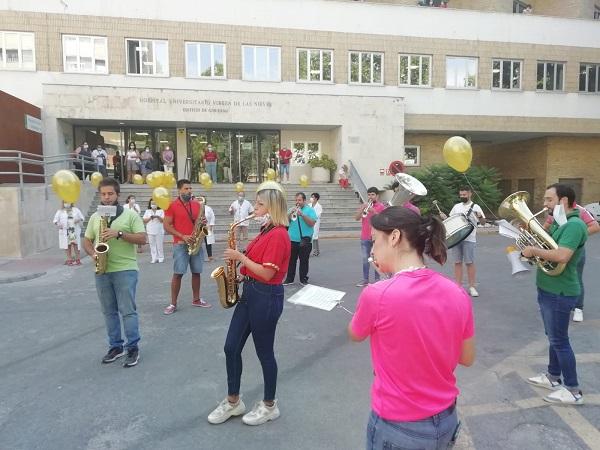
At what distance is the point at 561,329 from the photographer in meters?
3.37

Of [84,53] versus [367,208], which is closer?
[367,208]

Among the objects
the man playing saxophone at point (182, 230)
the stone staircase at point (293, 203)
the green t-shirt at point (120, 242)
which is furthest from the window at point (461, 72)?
the green t-shirt at point (120, 242)

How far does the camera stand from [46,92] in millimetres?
17203

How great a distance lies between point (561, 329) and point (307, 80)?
18419mm

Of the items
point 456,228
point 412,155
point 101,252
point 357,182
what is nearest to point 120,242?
point 101,252

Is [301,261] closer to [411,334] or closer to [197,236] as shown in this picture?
[197,236]

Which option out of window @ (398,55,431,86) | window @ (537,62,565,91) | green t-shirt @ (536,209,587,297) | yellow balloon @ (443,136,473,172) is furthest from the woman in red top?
window @ (537,62,565,91)

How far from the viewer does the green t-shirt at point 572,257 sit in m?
3.26

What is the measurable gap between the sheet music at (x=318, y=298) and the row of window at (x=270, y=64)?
60.5ft

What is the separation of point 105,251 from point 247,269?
186 centimetres

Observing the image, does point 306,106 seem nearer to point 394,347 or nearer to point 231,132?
point 231,132

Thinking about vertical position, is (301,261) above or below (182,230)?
below

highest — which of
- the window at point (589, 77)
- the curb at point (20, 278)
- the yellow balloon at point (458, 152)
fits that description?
the window at point (589, 77)

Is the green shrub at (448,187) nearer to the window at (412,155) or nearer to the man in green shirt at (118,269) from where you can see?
the window at (412,155)
